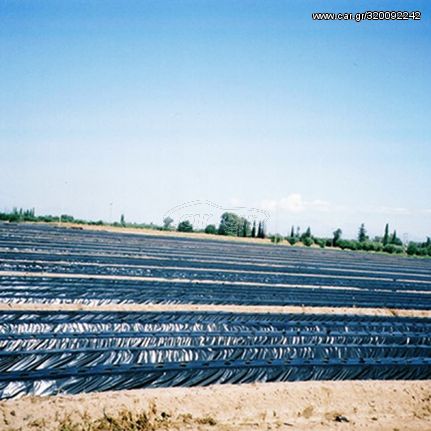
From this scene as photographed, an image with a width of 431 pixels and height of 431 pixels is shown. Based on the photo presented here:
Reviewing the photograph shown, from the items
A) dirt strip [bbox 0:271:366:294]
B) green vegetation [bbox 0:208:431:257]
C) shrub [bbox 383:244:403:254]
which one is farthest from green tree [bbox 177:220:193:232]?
dirt strip [bbox 0:271:366:294]

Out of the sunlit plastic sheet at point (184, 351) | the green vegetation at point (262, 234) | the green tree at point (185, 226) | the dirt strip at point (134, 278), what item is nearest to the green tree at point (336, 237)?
the green vegetation at point (262, 234)

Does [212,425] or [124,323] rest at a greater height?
[124,323]

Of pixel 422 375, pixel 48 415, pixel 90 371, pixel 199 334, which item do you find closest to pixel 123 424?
pixel 48 415

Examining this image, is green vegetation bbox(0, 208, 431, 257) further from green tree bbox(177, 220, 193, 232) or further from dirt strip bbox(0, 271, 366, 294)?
dirt strip bbox(0, 271, 366, 294)

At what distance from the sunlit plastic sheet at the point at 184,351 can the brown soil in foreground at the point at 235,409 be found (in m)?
0.25

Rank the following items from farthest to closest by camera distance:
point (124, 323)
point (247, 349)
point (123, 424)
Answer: point (124, 323), point (247, 349), point (123, 424)

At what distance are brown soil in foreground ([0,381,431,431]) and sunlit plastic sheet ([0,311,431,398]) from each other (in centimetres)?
25

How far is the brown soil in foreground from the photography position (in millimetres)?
5273

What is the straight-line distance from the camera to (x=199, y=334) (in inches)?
319

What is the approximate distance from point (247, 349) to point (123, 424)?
3098 millimetres

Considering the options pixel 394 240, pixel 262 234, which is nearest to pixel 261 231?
pixel 262 234

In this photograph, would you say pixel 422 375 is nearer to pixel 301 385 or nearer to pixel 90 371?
pixel 301 385

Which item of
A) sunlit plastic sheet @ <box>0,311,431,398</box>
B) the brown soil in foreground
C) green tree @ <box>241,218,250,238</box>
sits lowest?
the brown soil in foreground

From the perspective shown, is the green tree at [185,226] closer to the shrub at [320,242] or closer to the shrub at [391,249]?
the shrub at [320,242]
